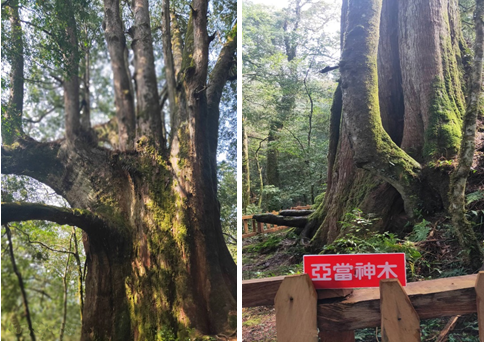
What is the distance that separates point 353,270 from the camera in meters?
1.55

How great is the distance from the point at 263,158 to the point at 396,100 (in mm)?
971

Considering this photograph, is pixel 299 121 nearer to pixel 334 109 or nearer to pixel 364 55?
pixel 334 109

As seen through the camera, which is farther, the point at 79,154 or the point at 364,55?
the point at 79,154

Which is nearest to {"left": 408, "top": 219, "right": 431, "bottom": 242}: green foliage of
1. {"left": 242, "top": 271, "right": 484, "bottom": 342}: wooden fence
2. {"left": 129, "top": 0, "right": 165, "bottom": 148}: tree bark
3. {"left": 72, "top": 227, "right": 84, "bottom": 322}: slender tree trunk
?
{"left": 242, "top": 271, "right": 484, "bottom": 342}: wooden fence

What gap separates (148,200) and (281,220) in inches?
39.4

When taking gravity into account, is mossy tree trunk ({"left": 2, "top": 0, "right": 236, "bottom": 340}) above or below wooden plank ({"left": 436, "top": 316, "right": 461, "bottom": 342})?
above

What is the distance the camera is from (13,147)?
102 inches

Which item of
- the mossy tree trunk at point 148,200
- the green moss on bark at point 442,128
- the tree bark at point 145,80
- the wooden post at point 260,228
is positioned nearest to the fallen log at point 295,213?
the wooden post at point 260,228

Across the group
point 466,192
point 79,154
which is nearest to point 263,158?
point 466,192

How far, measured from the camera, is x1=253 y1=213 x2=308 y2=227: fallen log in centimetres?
244

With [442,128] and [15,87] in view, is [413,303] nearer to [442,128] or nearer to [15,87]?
[442,128]

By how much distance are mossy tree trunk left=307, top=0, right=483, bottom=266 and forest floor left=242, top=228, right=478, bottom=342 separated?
0.18m

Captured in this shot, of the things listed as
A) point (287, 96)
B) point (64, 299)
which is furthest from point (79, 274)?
point (287, 96)

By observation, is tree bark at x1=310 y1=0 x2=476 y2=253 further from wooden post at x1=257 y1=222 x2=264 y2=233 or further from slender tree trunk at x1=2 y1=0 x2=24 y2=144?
slender tree trunk at x1=2 y1=0 x2=24 y2=144
